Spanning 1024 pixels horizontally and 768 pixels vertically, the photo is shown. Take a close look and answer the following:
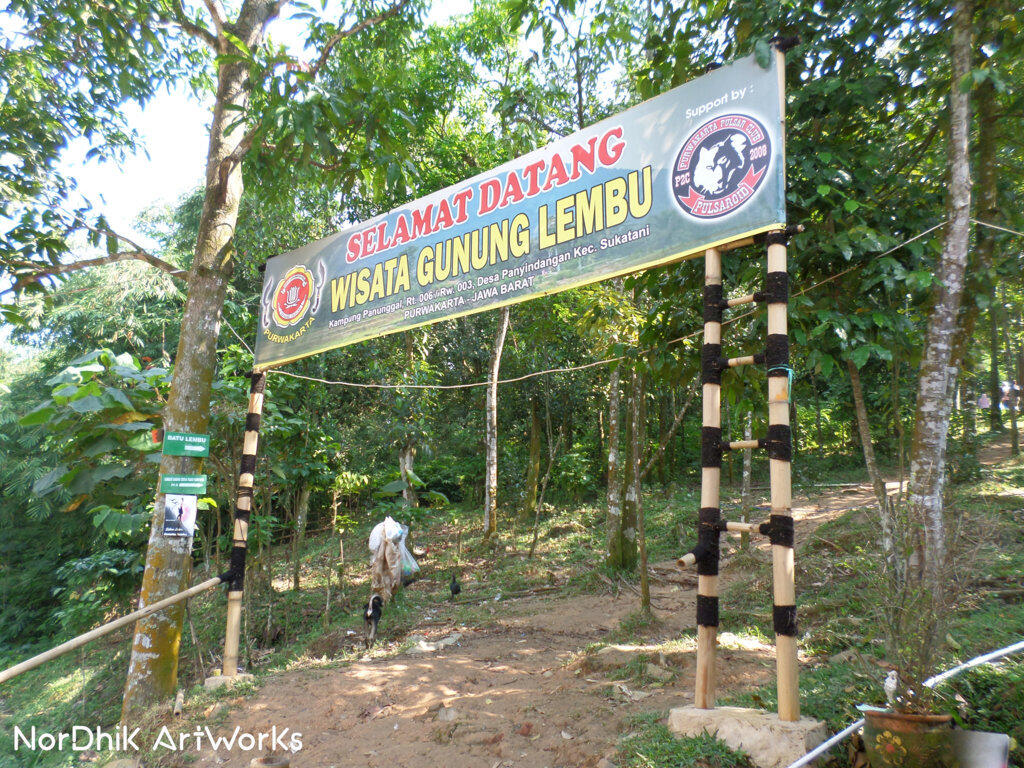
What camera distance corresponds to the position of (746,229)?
3422 millimetres

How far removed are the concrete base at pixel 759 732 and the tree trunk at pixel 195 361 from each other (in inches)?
164

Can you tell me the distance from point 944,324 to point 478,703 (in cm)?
A: 399

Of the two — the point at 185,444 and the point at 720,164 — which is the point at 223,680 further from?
the point at 720,164

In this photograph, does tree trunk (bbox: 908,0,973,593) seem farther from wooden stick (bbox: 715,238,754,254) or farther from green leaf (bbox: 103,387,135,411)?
green leaf (bbox: 103,387,135,411)

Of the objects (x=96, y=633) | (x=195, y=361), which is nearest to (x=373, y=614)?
(x=96, y=633)

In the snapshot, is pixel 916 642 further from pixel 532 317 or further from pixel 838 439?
pixel 838 439

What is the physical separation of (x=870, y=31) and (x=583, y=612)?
6.07 m

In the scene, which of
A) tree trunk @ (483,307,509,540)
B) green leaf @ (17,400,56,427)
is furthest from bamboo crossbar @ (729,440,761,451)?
tree trunk @ (483,307,509,540)

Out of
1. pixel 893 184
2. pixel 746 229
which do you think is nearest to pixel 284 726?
pixel 746 229

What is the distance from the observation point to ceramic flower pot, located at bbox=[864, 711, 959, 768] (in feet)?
8.30

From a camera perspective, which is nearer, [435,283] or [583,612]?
[435,283]

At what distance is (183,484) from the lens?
18.0ft

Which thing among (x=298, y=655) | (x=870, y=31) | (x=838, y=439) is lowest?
(x=298, y=655)

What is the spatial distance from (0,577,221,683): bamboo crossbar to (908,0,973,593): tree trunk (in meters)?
5.24
